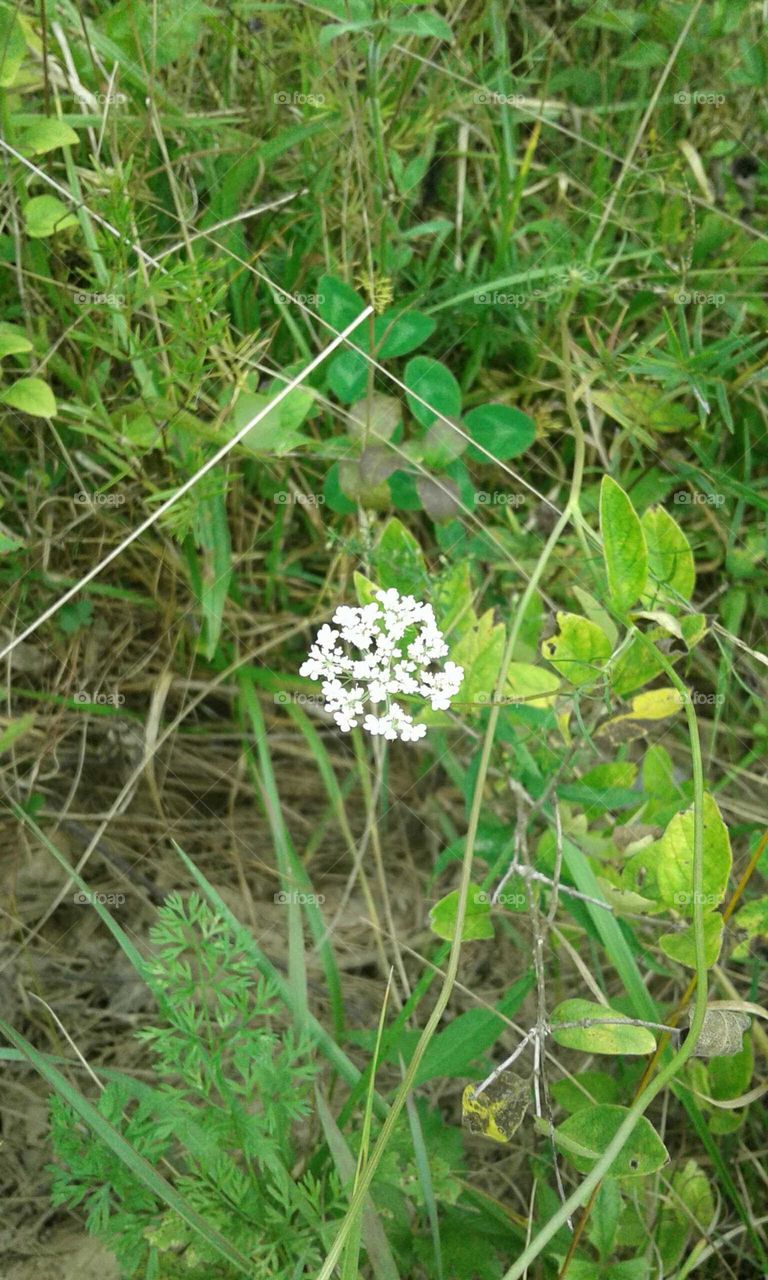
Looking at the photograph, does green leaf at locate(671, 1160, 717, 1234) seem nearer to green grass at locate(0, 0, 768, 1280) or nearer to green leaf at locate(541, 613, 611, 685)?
green grass at locate(0, 0, 768, 1280)

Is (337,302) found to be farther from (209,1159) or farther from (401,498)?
(209,1159)

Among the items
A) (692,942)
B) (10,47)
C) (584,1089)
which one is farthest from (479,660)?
(10,47)

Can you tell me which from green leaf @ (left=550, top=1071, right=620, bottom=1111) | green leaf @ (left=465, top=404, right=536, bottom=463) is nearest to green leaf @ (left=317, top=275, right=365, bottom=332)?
green leaf @ (left=465, top=404, right=536, bottom=463)

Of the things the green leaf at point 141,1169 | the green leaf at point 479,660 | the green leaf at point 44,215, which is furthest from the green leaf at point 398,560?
the green leaf at point 141,1169

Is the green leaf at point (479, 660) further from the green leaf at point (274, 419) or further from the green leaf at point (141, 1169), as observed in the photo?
the green leaf at point (141, 1169)

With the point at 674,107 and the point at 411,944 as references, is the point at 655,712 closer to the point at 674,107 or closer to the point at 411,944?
the point at 411,944


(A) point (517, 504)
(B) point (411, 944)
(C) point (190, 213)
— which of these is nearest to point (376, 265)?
(C) point (190, 213)
